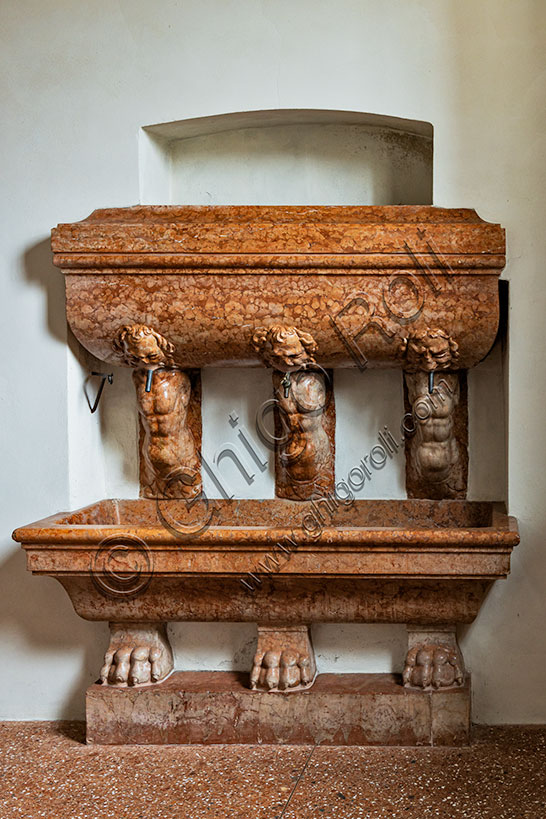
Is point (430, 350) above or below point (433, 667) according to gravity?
above

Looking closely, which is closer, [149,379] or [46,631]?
[149,379]

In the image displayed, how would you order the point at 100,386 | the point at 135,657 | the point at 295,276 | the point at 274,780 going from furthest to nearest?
the point at 100,386
the point at 135,657
the point at 295,276
the point at 274,780

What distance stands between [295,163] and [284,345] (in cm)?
76

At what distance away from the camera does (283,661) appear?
2533 millimetres

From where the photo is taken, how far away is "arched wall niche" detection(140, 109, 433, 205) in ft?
9.16

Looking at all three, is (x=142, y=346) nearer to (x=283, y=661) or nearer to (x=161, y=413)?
(x=161, y=413)

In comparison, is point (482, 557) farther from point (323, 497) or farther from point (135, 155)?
point (135, 155)

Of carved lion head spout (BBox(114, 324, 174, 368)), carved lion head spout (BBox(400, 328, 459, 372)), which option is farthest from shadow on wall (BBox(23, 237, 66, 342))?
carved lion head spout (BBox(400, 328, 459, 372))

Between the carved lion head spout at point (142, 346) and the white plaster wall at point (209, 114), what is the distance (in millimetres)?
221

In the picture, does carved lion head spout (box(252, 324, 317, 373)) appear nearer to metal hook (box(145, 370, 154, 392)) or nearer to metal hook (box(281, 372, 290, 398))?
metal hook (box(281, 372, 290, 398))

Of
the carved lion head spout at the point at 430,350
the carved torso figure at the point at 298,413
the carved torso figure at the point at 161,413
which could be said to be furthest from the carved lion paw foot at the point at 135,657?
the carved lion head spout at the point at 430,350

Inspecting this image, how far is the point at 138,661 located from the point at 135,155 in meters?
1.63

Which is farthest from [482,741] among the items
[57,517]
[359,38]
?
[359,38]

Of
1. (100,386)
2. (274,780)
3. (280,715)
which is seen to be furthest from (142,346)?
(274,780)
